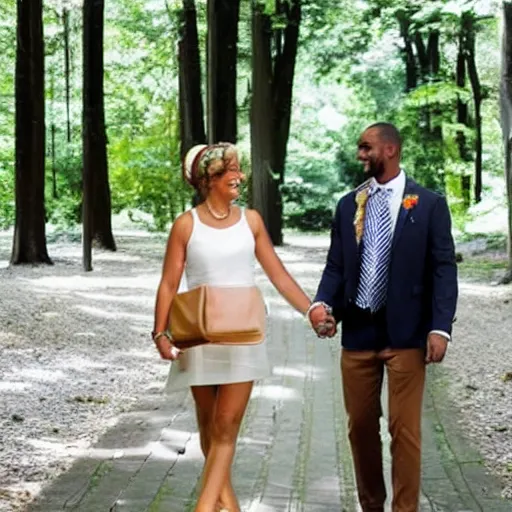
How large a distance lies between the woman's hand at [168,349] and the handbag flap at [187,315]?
37mm

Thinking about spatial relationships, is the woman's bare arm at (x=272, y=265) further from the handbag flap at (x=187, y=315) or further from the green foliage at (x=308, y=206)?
the green foliage at (x=308, y=206)

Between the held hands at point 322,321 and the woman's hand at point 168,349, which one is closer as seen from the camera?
the woman's hand at point 168,349

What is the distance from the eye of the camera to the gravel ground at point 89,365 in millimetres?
7605

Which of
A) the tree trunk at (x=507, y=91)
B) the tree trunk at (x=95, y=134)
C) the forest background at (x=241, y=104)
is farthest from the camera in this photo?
the forest background at (x=241, y=104)

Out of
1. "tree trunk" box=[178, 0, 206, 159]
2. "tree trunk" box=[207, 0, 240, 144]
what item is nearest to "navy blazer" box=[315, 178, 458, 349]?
"tree trunk" box=[207, 0, 240, 144]

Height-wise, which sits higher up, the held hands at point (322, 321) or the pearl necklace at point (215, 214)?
the pearl necklace at point (215, 214)

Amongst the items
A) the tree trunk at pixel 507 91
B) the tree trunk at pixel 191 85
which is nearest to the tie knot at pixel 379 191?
the tree trunk at pixel 507 91

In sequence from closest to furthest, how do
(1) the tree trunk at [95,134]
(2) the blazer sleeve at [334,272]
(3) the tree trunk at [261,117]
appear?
1. (2) the blazer sleeve at [334,272]
2. (1) the tree trunk at [95,134]
3. (3) the tree trunk at [261,117]

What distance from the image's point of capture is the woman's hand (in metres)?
4.89

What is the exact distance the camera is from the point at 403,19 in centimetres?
3142

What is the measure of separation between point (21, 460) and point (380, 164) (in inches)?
132

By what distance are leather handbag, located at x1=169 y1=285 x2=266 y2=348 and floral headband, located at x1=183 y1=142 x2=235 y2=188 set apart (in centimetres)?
50

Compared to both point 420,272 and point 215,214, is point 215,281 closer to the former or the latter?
point 215,214

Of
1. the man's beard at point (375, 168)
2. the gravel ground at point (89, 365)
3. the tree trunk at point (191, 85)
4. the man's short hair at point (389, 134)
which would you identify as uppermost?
the tree trunk at point (191, 85)
